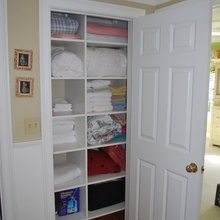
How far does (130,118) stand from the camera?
227 cm

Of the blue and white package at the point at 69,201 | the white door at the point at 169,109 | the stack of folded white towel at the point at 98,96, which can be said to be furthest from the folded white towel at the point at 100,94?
the blue and white package at the point at 69,201

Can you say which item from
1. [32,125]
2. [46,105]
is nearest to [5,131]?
[32,125]

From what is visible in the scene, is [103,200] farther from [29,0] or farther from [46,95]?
[29,0]

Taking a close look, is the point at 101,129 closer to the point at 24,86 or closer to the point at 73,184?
the point at 73,184

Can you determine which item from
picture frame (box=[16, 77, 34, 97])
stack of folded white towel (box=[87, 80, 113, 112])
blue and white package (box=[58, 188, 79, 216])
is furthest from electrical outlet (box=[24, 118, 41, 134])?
blue and white package (box=[58, 188, 79, 216])

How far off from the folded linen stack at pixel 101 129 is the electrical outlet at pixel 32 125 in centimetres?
55

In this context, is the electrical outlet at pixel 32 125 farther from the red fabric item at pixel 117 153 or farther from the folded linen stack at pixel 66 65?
the red fabric item at pixel 117 153

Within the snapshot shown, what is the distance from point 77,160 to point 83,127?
0.40 metres

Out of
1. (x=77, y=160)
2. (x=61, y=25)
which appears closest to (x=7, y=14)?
(x=61, y=25)

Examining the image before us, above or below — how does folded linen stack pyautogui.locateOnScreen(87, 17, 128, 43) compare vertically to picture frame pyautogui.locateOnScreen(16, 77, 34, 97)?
above

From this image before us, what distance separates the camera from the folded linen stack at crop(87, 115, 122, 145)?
2.27 m

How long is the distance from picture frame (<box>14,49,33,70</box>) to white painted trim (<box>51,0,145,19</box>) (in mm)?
392

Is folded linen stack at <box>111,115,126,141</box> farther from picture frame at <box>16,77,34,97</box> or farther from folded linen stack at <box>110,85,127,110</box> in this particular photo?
picture frame at <box>16,77,34,97</box>

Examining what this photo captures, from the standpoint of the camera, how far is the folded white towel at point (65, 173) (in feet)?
7.13
